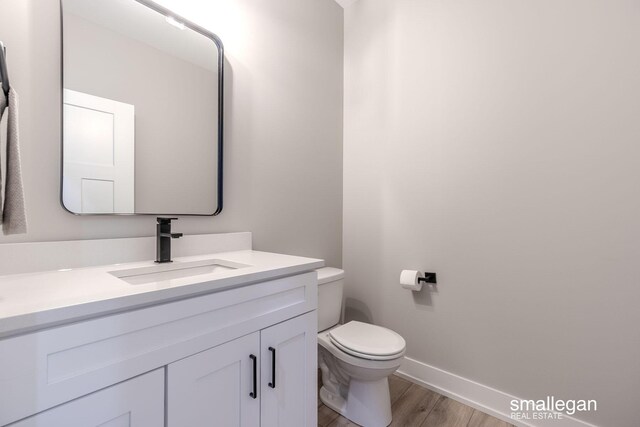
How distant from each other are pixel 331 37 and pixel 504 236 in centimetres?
177

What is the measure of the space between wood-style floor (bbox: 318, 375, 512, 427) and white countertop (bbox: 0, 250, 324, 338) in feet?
3.34

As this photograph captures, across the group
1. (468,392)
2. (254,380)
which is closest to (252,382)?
(254,380)

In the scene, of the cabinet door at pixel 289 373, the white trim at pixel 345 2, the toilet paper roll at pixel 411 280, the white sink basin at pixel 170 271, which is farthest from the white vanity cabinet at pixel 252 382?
the white trim at pixel 345 2

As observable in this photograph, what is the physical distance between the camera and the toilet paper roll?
1.74m

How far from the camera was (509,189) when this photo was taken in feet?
4.96

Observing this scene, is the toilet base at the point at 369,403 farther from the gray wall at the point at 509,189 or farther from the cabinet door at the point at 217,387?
the cabinet door at the point at 217,387

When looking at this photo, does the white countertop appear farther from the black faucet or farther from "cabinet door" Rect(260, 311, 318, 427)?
"cabinet door" Rect(260, 311, 318, 427)

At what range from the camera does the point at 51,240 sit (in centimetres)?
99

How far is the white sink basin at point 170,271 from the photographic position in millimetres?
1030

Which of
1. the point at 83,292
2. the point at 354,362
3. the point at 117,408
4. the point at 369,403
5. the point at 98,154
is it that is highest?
the point at 98,154

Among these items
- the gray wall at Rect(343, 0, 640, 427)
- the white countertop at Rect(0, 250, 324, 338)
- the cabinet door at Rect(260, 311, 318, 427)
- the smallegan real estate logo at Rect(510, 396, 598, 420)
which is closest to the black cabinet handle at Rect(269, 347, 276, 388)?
the cabinet door at Rect(260, 311, 318, 427)

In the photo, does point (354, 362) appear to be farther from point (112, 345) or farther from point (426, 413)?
point (112, 345)

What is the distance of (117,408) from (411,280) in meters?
1.48

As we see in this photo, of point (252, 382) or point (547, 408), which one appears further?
point (547, 408)
